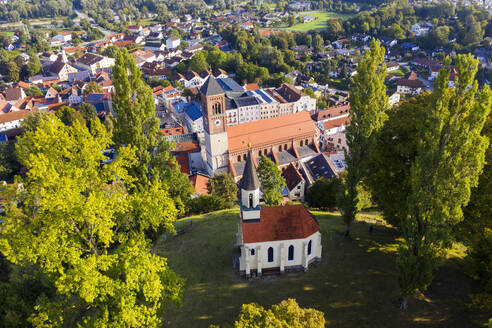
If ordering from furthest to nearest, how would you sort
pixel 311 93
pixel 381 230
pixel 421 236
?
1. pixel 311 93
2. pixel 381 230
3. pixel 421 236

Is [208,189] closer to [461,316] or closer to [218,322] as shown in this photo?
[218,322]

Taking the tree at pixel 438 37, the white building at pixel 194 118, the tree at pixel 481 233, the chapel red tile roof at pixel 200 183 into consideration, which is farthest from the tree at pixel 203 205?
the tree at pixel 438 37

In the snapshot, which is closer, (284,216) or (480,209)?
(480,209)

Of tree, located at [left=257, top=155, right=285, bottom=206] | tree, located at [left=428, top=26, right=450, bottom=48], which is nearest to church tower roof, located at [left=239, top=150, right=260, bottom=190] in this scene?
tree, located at [left=257, top=155, right=285, bottom=206]

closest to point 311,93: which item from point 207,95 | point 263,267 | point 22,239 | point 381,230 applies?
point 207,95

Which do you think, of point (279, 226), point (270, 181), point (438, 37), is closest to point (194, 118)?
point (270, 181)

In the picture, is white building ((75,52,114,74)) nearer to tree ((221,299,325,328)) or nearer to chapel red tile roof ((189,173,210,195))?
chapel red tile roof ((189,173,210,195))

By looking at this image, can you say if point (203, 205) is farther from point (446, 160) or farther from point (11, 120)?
point (11, 120)
